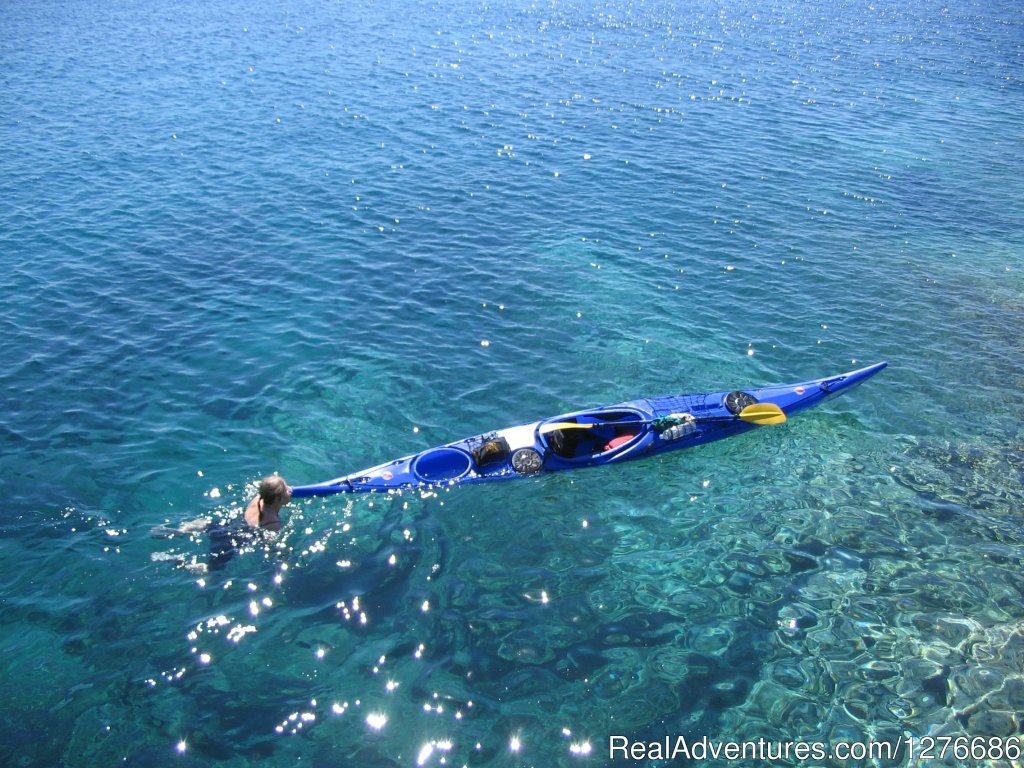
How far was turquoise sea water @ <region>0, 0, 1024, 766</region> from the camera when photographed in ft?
39.5

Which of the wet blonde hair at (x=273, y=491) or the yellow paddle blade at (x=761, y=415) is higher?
the wet blonde hair at (x=273, y=491)

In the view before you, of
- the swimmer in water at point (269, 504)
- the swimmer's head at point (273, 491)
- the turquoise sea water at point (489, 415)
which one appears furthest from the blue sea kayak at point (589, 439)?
the swimmer's head at point (273, 491)

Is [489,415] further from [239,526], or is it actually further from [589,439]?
[239,526]

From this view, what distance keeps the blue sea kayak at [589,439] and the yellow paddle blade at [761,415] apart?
25 mm

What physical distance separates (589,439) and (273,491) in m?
7.38

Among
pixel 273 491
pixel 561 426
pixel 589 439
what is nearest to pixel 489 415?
pixel 561 426

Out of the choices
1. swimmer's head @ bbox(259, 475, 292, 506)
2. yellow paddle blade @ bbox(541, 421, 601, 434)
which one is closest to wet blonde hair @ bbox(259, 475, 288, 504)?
swimmer's head @ bbox(259, 475, 292, 506)

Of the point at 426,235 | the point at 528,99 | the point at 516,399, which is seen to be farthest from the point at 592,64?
the point at 516,399

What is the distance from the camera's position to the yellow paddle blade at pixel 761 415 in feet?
59.2

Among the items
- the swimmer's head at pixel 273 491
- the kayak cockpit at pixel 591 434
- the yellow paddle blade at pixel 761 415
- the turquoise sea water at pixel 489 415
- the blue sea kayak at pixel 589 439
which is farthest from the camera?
the yellow paddle blade at pixel 761 415

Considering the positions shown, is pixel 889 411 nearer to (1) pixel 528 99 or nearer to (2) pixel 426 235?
(2) pixel 426 235

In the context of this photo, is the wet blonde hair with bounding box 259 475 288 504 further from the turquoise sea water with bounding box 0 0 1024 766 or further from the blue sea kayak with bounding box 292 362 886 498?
the blue sea kayak with bounding box 292 362 886 498

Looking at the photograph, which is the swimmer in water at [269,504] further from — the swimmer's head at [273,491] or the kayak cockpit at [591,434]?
the kayak cockpit at [591,434]

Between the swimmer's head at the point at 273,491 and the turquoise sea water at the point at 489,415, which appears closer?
the turquoise sea water at the point at 489,415
